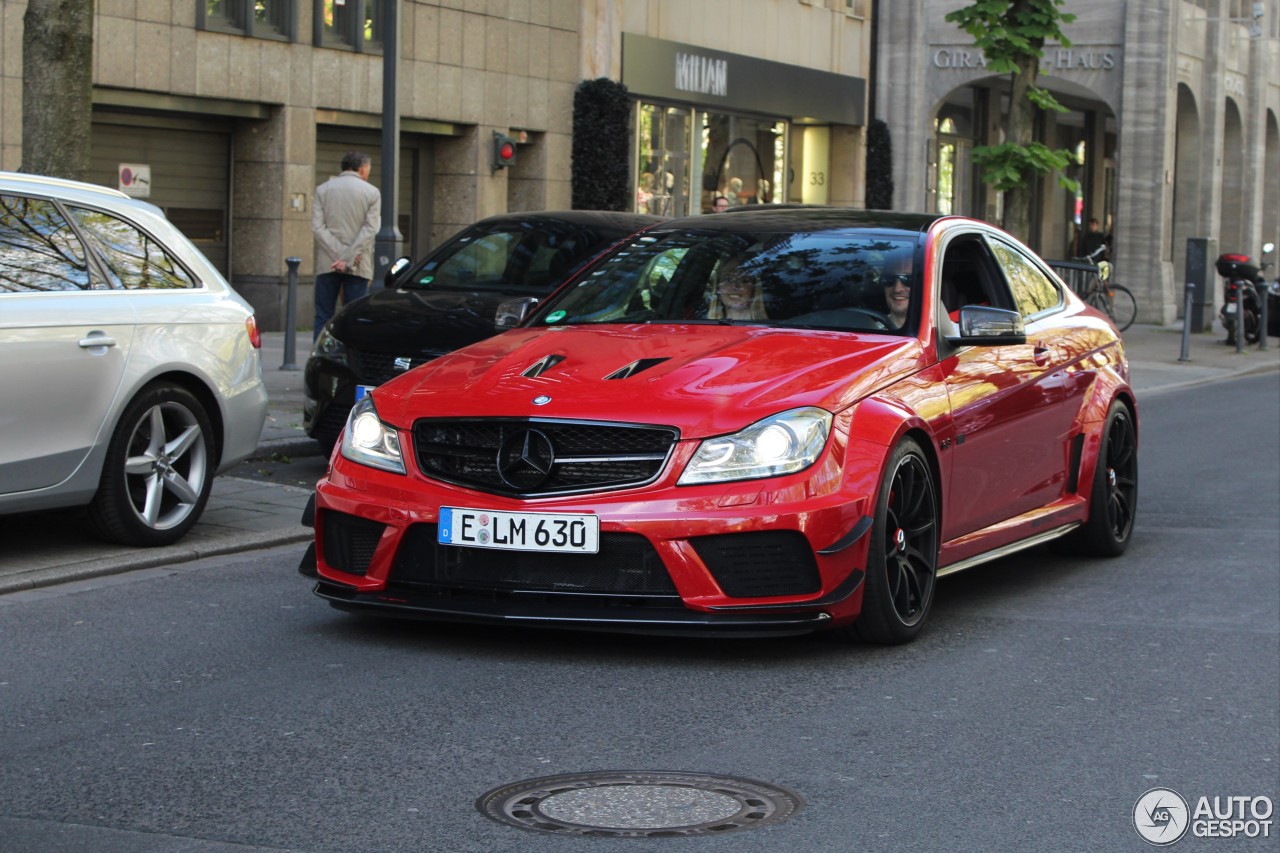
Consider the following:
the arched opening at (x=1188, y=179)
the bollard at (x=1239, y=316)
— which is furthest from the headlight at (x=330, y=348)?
the arched opening at (x=1188, y=179)

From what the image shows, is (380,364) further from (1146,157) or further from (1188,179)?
(1188,179)

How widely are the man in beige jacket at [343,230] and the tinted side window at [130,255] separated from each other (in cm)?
804

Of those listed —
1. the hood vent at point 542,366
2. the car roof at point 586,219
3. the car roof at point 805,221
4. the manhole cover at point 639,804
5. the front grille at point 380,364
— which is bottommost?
the manhole cover at point 639,804

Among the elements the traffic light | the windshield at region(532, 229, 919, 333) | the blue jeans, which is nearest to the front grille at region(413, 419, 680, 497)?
the windshield at region(532, 229, 919, 333)

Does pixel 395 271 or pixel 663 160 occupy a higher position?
pixel 663 160

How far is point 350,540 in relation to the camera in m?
6.70

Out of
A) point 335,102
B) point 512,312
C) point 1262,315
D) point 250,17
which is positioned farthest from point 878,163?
point 512,312

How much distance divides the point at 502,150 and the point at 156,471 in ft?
60.4

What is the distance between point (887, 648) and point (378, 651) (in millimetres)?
1763

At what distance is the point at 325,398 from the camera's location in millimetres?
11195

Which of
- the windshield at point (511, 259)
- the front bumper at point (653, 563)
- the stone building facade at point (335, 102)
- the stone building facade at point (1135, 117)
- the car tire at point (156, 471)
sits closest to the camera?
the front bumper at point (653, 563)

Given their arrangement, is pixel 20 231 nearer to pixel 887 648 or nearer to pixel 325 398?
pixel 325 398

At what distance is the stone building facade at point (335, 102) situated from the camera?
70.4ft

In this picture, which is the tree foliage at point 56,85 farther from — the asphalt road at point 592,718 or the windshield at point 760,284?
the windshield at point 760,284
